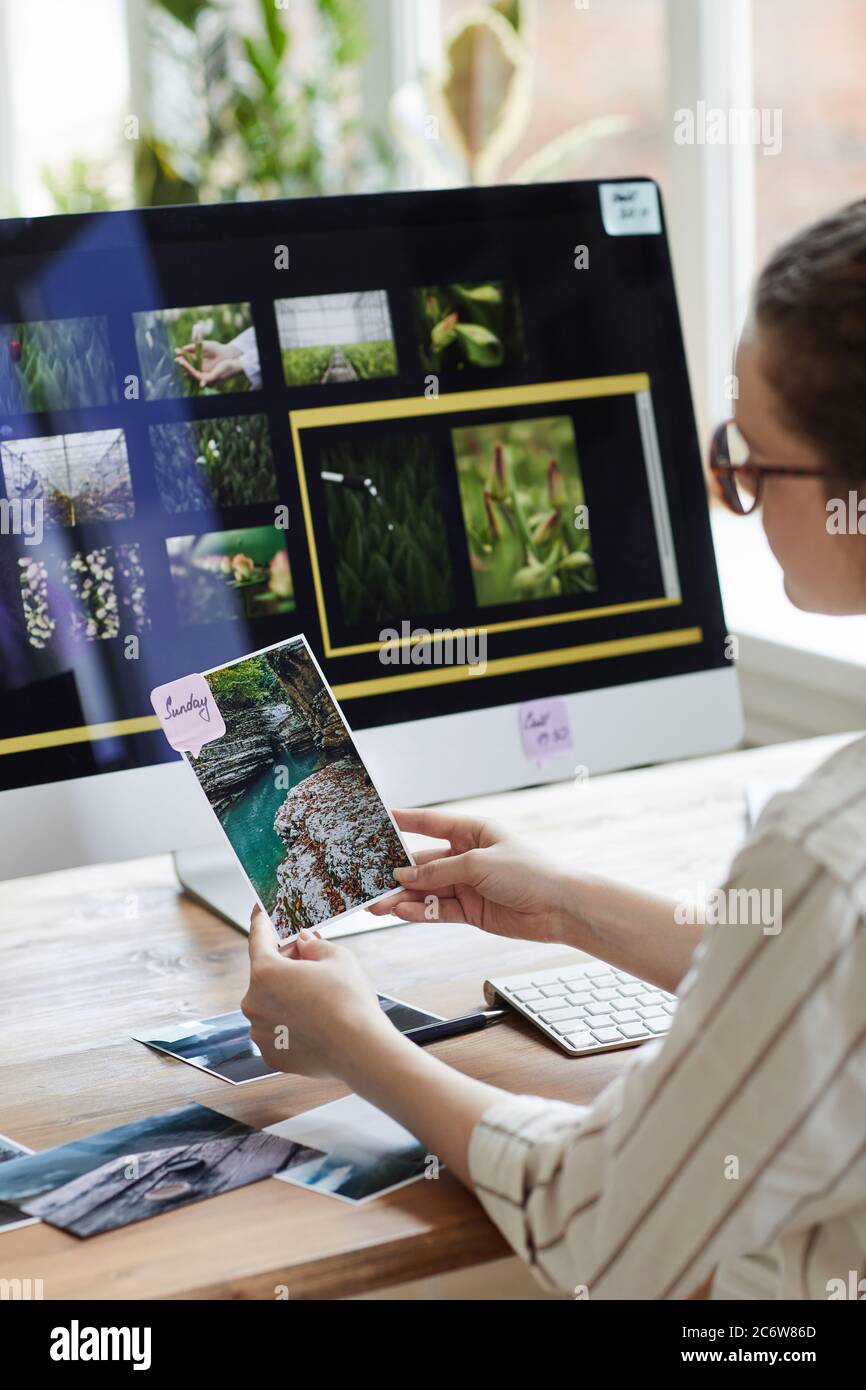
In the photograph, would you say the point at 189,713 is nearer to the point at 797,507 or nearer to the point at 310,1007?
the point at 310,1007

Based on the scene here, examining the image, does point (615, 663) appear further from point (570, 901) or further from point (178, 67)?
point (178, 67)

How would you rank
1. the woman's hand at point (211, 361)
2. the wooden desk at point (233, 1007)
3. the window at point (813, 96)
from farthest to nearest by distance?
1. the window at point (813, 96)
2. the woman's hand at point (211, 361)
3. the wooden desk at point (233, 1007)

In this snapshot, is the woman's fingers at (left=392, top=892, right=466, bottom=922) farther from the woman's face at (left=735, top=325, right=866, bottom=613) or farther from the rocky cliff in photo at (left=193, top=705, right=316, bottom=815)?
the woman's face at (left=735, top=325, right=866, bottom=613)

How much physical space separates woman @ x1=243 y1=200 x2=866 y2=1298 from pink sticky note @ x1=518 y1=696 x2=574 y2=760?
1.66 ft

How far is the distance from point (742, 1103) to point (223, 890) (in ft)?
2.39

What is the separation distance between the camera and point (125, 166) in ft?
13.0

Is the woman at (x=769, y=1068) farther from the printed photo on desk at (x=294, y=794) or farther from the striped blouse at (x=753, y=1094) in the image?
the printed photo on desk at (x=294, y=794)

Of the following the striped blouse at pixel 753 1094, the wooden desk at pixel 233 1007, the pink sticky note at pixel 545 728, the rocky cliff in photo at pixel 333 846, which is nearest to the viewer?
the striped blouse at pixel 753 1094

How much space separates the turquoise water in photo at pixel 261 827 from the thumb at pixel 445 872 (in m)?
0.10

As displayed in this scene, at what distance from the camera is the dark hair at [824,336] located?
0.67 m

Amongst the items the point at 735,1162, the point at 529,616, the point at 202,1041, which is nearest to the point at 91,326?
the point at 529,616

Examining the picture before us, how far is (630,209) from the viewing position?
131cm

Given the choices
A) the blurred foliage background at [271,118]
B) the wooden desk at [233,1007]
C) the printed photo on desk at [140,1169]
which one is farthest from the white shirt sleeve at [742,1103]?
the blurred foliage background at [271,118]
